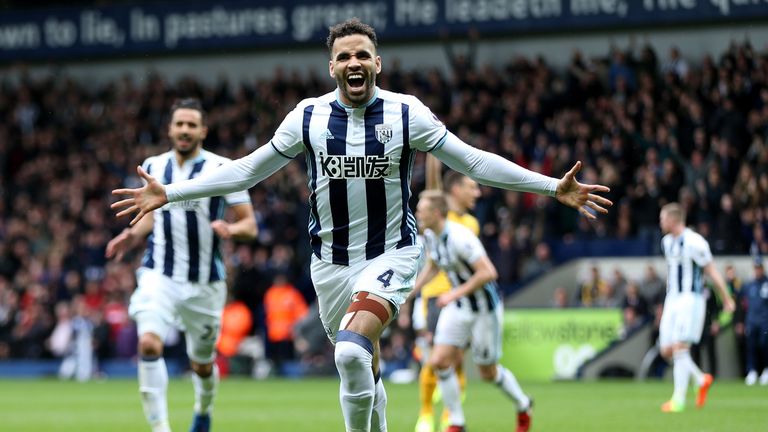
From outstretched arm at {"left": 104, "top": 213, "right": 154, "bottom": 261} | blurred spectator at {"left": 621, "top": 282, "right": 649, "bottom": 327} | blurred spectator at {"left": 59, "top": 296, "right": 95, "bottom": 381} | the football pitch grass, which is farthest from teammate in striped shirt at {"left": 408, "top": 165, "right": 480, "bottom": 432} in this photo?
blurred spectator at {"left": 59, "top": 296, "right": 95, "bottom": 381}

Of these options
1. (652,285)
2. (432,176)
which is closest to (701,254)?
(432,176)

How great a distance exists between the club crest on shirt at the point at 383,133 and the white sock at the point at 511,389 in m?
4.26

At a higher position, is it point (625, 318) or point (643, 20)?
point (643, 20)

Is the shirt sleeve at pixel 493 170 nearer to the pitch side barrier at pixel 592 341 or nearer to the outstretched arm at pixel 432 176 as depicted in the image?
the outstretched arm at pixel 432 176

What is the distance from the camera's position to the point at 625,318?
20438 millimetres

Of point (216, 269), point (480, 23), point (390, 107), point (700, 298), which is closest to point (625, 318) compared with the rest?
point (700, 298)

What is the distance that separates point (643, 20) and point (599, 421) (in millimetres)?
13377

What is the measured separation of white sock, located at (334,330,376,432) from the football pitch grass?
479 cm

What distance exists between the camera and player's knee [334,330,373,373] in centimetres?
637

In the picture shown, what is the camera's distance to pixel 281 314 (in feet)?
77.4

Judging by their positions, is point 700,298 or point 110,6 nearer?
point 700,298

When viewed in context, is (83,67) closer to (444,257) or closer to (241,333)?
(241,333)

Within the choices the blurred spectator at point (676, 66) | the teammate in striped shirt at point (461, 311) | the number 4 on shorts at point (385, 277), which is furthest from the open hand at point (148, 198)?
the blurred spectator at point (676, 66)

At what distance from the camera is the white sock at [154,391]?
29.2ft
